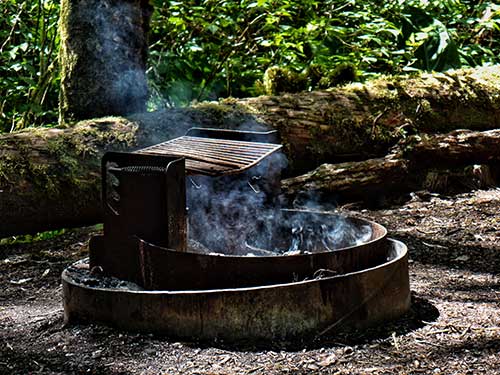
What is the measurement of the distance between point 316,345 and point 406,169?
3.36 m

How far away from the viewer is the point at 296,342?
9.62 feet

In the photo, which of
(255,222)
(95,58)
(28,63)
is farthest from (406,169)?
(28,63)

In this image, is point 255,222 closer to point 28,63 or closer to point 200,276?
point 200,276

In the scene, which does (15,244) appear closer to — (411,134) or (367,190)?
(367,190)

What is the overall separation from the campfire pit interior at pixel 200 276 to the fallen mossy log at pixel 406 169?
2073mm

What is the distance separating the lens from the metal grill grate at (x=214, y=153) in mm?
3070

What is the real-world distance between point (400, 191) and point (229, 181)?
2.10 metres

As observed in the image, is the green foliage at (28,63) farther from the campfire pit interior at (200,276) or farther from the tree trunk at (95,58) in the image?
the campfire pit interior at (200,276)

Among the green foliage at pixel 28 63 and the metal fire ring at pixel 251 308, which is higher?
the green foliage at pixel 28 63

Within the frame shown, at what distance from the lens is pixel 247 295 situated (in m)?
2.89

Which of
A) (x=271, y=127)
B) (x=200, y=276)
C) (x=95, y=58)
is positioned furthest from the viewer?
(x=271, y=127)

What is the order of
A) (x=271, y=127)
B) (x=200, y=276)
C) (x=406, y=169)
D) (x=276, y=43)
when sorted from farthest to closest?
(x=276, y=43), (x=406, y=169), (x=271, y=127), (x=200, y=276)

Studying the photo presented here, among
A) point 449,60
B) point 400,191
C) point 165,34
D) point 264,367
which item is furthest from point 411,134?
point 264,367

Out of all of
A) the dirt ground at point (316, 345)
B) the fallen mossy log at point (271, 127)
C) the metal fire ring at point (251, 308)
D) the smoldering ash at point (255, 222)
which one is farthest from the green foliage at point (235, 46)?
the metal fire ring at point (251, 308)
